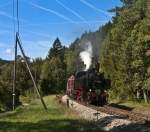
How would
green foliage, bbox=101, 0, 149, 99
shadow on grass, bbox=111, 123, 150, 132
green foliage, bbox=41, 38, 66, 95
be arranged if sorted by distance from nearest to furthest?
shadow on grass, bbox=111, 123, 150, 132 → green foliage, bbox=101, 0, 149, 99 → green foliage, bbox=41, 38, 66, 95

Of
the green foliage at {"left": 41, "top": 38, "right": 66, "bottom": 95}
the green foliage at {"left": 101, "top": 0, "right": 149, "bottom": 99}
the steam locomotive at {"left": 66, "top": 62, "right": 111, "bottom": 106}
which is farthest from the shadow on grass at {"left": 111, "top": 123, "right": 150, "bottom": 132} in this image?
the green foliage at {"left": 41, "top": 38, "right": 66, "bottom": 95}

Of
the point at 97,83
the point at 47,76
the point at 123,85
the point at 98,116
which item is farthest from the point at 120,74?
the point at 47,76

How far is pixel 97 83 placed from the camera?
46.0m

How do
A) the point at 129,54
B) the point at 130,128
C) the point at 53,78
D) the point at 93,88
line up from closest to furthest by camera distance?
the point at 130,128
the point at 93,88
the point at 129,54
the point at 53,78

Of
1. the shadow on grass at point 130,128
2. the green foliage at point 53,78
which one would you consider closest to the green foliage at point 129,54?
the shadow on grass at point 130,128

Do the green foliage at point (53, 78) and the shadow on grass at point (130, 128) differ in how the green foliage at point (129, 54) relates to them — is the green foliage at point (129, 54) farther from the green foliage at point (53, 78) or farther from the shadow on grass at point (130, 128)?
the green foliage at point (53, 78)

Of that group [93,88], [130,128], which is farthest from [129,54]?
[130,128]

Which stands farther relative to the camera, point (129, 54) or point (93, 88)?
point (129, 54)

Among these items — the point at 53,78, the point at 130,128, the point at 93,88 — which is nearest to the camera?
the point at 130,128

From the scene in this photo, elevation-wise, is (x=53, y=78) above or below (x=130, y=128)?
above

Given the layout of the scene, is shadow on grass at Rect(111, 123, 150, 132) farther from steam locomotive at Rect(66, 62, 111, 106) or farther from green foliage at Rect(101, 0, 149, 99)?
green foliage at Rect(101, 0, 149, 99)

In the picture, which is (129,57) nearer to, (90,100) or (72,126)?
(90,100)

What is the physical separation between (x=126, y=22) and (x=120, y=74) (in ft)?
21.9

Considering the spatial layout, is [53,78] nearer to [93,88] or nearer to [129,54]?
[129,54]
